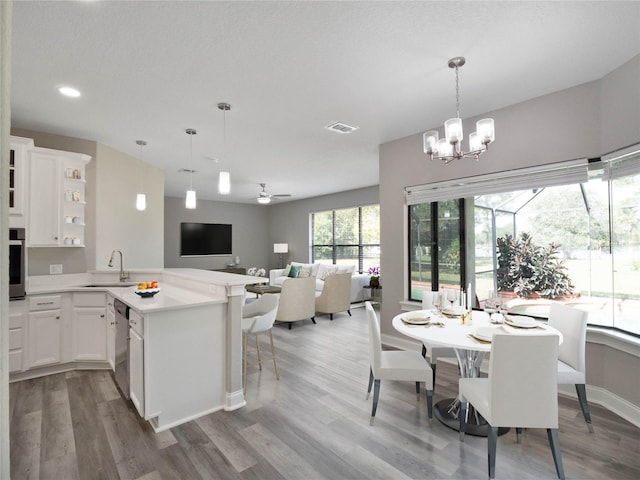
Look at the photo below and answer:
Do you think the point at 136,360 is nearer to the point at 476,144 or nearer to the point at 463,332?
the point at 463,332

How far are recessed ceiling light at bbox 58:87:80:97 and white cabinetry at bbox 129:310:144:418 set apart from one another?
199 cm

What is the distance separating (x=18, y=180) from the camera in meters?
3.30

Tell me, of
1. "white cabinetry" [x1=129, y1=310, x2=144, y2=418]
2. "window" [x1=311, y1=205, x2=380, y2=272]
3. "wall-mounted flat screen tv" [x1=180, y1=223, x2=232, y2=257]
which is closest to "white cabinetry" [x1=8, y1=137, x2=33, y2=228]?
"white cabinetry" [x1=129, y1=310, x2=144, y2=418]

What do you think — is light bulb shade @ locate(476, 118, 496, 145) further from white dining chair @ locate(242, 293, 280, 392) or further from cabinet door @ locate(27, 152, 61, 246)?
cabinet door @ locate(27, 152, 61, 246)

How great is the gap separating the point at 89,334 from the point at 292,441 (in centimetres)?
268

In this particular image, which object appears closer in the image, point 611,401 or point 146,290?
point 611,401

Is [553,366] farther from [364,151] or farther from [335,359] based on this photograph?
[364,151]

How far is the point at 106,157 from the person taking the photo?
14.2ft

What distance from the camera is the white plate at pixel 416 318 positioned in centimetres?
248

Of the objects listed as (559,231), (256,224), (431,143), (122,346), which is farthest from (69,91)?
(256,224)

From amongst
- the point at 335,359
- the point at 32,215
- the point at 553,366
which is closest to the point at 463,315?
the point at 553,366

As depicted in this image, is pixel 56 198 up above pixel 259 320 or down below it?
above

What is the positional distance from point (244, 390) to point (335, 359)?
3.89 feet

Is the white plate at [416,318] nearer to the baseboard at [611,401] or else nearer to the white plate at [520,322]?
the white plate at [520,322]
